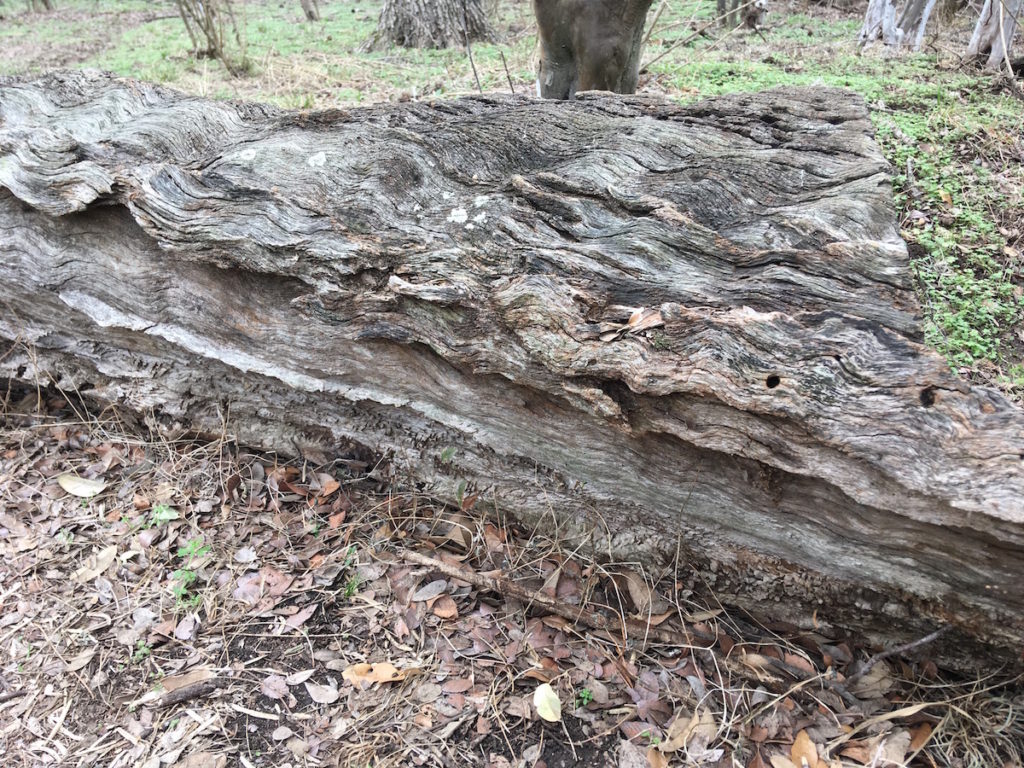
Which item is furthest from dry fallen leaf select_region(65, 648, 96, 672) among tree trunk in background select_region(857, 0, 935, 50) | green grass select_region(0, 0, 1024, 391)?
tree trunk in background select_region(857, 0, 935, 50)

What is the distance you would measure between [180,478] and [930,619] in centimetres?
319

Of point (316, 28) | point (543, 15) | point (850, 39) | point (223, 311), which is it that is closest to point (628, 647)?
point (223, 311)

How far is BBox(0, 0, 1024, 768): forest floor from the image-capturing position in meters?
2.08

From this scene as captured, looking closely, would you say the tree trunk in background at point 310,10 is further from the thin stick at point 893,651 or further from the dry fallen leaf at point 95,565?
the thin stick at point 893,651

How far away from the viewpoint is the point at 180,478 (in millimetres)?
3111

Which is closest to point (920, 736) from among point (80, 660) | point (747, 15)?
point (80, 660)

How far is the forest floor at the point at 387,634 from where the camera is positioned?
2.08m

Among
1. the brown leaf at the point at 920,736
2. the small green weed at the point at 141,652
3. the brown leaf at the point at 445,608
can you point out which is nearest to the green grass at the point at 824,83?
the brown leaf at the point at 920,736

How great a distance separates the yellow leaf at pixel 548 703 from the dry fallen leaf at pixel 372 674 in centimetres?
49

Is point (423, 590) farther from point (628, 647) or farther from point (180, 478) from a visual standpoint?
point (180, 478)

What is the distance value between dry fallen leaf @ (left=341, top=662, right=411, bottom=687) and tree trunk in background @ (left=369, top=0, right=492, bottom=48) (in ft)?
26.5

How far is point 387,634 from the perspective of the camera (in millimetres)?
2451

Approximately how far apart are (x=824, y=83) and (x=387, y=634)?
18.2 feet

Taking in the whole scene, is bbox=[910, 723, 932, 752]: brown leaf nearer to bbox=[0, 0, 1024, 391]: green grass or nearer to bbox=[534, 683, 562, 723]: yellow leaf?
bbox=[534, 683, 562, 723]: yellow leaf
